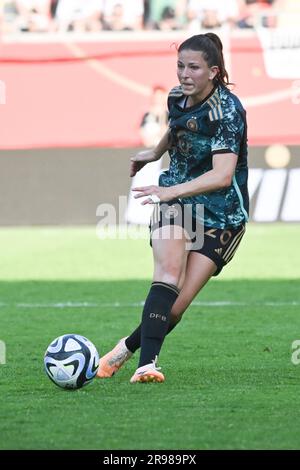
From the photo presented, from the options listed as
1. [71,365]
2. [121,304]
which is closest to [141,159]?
[71,365]

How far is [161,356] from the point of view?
7.41 metres

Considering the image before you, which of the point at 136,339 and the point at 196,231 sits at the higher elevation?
the point at 196,231

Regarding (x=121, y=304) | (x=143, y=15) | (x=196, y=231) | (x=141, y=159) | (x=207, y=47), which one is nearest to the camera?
(x=207, y=47)

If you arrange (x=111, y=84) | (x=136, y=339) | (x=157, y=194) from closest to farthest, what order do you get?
(x=157, y=194)
(x=136, y=339)
(x=111, y=84)

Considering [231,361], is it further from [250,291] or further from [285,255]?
[285,255]

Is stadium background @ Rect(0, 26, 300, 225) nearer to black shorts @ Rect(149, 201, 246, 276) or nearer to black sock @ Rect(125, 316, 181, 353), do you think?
black sock @ Rect(125, 316, 181, 353)

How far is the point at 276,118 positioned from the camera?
66.7 feet

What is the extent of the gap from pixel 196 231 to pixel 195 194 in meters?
0.41

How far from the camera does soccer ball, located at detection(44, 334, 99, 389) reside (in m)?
5.95

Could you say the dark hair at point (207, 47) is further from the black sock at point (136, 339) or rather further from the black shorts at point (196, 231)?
the black sock at point (136, 339)

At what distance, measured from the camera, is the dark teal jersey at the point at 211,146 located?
6.14 metres

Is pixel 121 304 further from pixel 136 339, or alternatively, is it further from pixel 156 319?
pixel 156 319
